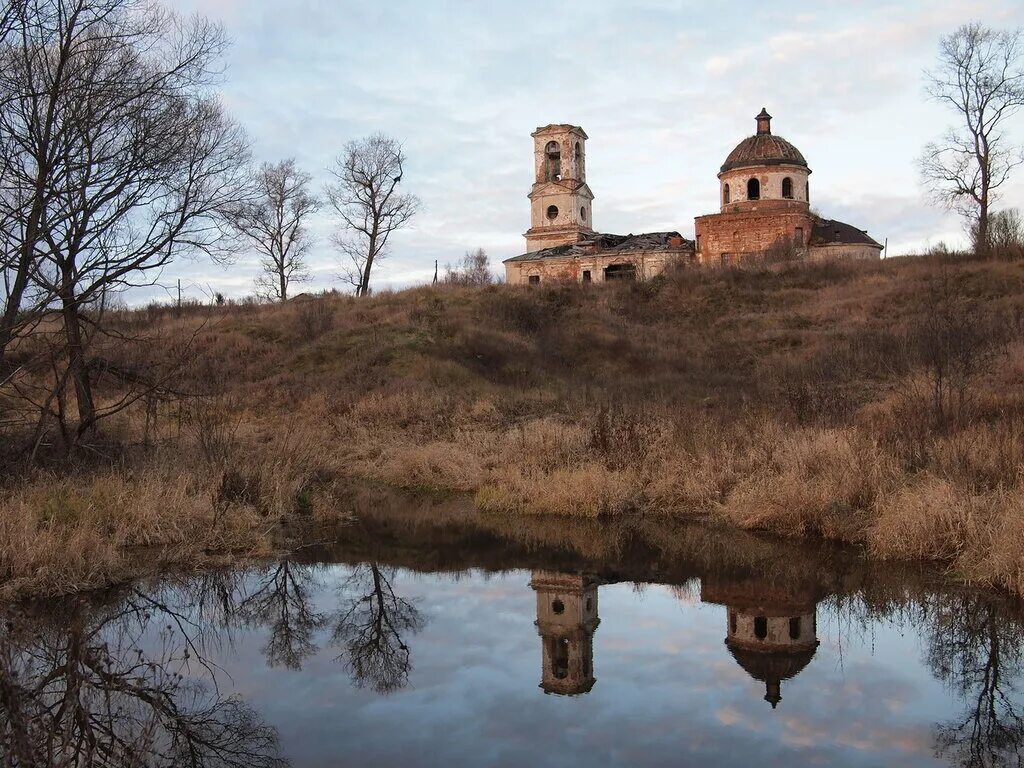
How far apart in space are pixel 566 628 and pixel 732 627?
1604 millimetres

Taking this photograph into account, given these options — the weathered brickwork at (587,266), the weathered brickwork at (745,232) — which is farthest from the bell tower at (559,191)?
the weathered brickwork at (745,232)

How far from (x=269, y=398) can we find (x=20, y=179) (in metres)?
12.9

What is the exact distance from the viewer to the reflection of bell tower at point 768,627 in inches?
286

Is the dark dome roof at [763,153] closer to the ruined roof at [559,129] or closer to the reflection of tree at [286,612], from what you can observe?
the ruined roof at [559,129]

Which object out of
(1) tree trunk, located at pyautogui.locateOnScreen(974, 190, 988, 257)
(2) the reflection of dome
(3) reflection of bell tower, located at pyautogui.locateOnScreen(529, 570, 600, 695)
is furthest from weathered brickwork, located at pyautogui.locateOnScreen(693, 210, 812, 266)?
(2) the reflection of dome

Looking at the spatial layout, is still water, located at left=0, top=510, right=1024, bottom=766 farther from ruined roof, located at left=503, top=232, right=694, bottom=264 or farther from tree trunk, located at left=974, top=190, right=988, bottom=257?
ruined roof, located at left=503, top=232, right=694, bottom=264

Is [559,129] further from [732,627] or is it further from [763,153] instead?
[732,627]

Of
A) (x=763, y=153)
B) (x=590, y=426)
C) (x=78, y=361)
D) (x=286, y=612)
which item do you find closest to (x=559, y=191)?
(x=763, y=153)

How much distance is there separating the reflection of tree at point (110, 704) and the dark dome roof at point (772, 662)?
3912 millimetres

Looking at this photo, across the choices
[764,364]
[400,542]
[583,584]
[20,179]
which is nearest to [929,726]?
[583,584]

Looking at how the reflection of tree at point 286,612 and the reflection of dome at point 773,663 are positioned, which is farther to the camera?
the reflection of tree at point 286,612

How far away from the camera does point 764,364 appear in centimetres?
2839

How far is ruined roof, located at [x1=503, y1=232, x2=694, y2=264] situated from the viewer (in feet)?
161

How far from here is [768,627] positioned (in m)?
8.28
